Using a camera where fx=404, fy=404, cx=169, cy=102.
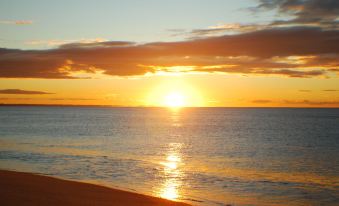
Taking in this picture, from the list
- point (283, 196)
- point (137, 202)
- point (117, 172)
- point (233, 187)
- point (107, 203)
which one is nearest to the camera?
point (107, 203)

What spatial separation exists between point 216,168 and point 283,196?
1087 cm

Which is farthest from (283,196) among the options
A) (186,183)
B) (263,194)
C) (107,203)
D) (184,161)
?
(184,161)

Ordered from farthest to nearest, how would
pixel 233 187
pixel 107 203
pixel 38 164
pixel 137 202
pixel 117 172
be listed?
pixel 38 164 < pixel 117 172 < pixel 233 187 < pixel 137 202 < pixel 107 203

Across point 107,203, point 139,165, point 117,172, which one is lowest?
point 107,203

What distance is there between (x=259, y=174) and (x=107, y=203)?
16.8 m

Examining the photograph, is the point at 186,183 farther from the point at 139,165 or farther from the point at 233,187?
the point at 139,165

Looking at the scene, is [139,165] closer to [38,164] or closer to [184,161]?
[184,161]

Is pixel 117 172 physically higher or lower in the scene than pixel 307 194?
higher

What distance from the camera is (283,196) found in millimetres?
22875

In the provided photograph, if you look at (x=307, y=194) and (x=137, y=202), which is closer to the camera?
(x=137, y=202)

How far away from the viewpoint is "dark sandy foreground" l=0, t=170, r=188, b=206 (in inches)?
641

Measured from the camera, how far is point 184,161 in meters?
38.1

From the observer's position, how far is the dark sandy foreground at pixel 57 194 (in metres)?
16.3

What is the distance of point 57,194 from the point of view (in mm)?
18344
